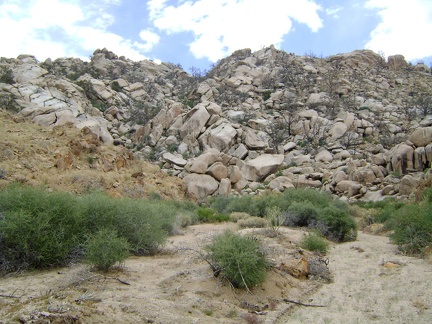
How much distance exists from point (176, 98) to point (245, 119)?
34.3ft

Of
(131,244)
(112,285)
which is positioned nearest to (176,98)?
(131,244)

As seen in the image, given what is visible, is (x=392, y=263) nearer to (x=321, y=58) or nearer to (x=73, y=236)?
(x=73, y=236)

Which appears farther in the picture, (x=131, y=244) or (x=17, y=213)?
(x=131, y=244)

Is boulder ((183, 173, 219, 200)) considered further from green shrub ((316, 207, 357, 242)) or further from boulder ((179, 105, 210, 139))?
green shrub ((316, 207, 357, 242))

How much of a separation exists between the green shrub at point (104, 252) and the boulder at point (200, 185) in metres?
16.6

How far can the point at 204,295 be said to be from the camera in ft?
22.3

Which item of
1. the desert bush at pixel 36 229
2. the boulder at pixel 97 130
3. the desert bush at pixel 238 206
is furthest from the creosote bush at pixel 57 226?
the boulder at pixel 97 130

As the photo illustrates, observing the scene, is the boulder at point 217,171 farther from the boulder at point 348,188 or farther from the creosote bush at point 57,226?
the creosote bush at point 57,226

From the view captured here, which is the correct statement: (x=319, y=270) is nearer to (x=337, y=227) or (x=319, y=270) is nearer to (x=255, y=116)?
(x=337, y=227)

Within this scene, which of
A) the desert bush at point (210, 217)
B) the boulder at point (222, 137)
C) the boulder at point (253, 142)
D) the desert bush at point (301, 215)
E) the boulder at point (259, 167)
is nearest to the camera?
the desert bush at point (301, 215)

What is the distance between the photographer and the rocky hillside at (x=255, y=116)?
25516mm

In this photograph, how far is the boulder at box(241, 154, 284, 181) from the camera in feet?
91.2

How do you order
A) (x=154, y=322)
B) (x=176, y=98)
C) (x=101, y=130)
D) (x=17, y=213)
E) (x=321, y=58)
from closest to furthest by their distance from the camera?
1. (x=154, y=322)
2. (x=17, y=213)
3. (x=101, y=130)
4. (x=176, y=98)
5. (x=321, y=58)

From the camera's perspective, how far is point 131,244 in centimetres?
974
